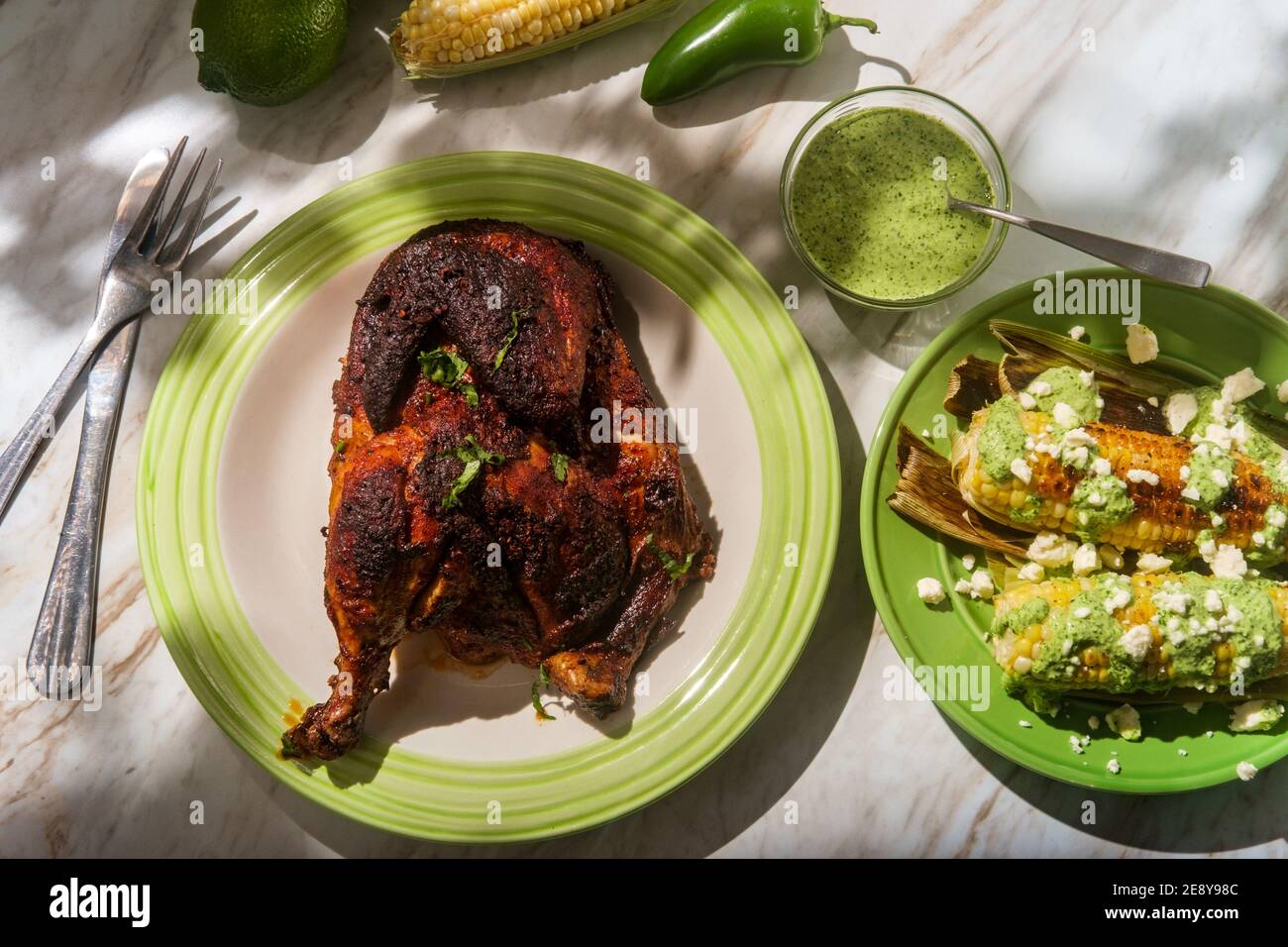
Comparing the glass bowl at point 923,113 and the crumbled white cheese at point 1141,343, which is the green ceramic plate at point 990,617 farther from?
the glass bowl at point 923,113

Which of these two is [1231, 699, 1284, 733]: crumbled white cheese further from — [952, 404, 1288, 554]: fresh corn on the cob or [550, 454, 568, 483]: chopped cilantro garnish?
[550, 454, 568, 483]: chopped cilantro garnish

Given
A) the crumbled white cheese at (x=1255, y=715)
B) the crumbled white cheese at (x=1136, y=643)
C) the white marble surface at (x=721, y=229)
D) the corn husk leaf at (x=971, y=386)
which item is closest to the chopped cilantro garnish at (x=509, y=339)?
the white marble surface at (x=721, y=229)

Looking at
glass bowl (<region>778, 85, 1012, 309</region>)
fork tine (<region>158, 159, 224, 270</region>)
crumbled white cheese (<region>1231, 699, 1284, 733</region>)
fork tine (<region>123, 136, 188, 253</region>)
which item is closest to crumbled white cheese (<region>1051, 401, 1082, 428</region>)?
glass bowl (<region>778, 85, 1012, 309</region>)

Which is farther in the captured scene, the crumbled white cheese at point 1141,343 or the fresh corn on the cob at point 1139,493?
the crumbled white cheese at point 1141,343

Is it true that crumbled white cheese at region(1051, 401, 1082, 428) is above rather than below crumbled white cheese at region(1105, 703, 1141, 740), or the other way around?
above

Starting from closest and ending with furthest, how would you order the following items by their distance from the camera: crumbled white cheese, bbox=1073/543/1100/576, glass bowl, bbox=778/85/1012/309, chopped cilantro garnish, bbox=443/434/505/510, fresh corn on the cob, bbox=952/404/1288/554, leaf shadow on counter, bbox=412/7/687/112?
chopped cilantro garnish, bbox=443/434/505/510 → fresh corn on the cob, bbox=952/404/1288/554 → crumbled white cheese, bbox=1073/543/1100/576 → glass bowl, bbox=778/85/1012/309 → leaf shadow on counter, bbox=412/7/687/112
